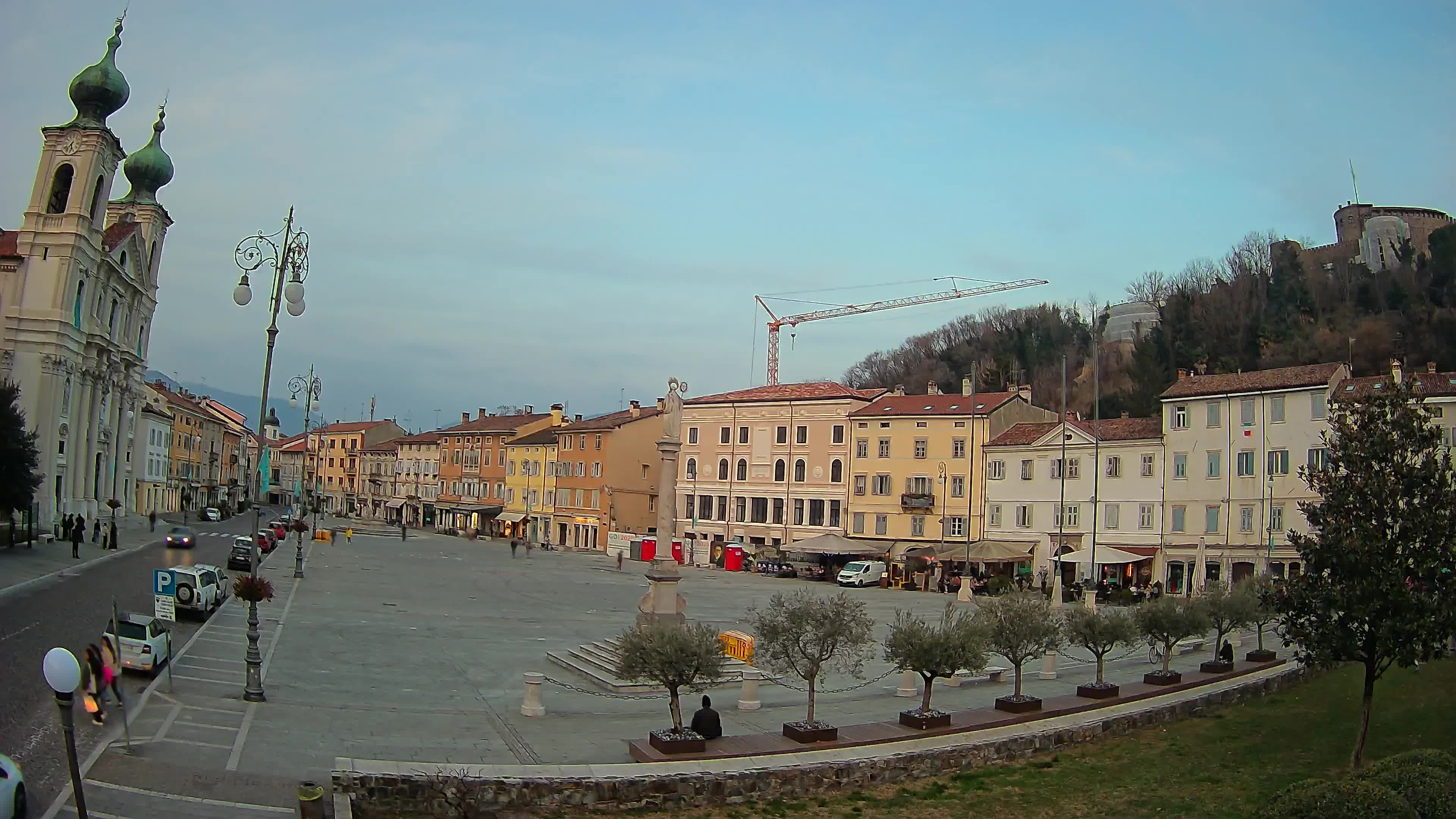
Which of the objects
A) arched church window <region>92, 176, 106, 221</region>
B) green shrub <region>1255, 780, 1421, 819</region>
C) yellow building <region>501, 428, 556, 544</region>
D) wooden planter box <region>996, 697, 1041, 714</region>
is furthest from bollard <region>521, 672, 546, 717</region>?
yellow building <region>501, 428, 556, 544</region>

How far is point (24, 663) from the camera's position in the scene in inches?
779

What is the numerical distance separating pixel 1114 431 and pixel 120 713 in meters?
49.4

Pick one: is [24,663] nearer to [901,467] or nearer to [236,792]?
[236,792]

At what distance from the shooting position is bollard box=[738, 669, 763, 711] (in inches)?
813

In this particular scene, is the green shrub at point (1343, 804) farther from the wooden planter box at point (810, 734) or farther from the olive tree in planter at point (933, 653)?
the olive tree in planter at point (933, 653)

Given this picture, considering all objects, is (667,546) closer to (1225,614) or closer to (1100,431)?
(1225,614)

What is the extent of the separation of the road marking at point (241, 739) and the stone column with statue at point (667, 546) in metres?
8.21

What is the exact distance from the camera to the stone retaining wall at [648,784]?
43.7 feet

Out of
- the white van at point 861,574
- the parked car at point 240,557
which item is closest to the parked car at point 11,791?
the parked car at point 240,557

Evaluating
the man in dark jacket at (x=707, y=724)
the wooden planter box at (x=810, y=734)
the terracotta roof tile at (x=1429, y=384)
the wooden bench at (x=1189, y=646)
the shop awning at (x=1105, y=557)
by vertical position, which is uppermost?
the terracotta roof tile at (x=1429, y=384)

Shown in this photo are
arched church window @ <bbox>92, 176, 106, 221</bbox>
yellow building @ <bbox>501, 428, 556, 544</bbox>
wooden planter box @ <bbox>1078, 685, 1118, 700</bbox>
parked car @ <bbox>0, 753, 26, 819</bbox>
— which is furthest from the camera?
yellow building @ <bbox>501, 428, 556, 544</bbox>

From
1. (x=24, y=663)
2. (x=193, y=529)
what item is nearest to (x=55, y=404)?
(x=193, y=529)

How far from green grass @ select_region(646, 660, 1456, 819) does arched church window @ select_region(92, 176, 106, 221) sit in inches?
2542

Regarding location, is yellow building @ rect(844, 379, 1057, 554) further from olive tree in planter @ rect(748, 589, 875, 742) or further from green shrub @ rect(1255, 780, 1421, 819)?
green shrub @ rect(1255, 780, 1421, 819)
